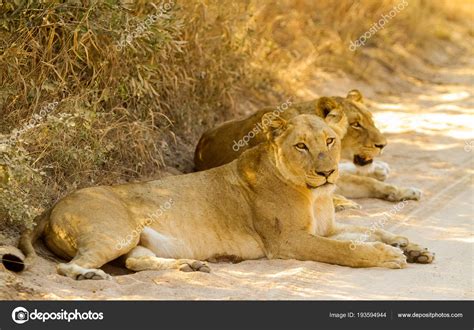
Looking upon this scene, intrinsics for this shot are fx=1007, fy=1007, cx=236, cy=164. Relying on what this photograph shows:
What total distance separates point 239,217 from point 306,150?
2.17 feet

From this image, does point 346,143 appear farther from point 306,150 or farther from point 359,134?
point 306,150

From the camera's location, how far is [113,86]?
8328 millimetres

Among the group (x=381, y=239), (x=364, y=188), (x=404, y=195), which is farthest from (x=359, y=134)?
(x=381, y=239)

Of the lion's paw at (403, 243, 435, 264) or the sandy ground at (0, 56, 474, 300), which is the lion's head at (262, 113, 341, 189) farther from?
the lion's paw at (403, 243, 435, 264)

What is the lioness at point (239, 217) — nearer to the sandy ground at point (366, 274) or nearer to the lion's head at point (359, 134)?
the sandy ground at point (366, 274)

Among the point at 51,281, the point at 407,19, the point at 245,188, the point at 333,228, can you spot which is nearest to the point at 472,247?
the point at 333,228

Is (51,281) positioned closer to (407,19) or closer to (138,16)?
(138,16)

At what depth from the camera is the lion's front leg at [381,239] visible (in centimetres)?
669

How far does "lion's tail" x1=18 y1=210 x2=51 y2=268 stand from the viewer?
609 cm

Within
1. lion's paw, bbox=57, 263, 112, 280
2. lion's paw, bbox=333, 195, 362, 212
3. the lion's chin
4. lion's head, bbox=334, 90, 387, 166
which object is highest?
lion's head, bbox=334, 90, 387, 166

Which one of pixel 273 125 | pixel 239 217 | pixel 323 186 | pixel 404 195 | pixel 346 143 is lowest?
pixel 239 217

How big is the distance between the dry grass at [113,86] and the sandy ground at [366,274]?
0.78 metres

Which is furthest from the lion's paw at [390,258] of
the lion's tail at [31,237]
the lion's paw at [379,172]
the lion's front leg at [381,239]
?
the lion's paw at [379,172]

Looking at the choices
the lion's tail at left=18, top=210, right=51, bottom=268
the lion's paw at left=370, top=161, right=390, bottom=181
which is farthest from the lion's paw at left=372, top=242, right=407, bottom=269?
the lion's paw at left=370, top=161, right=390, bottom=181
